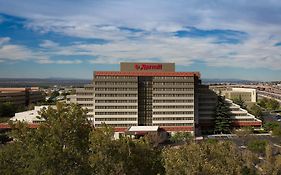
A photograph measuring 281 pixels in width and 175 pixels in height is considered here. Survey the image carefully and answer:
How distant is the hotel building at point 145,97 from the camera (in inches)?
3243

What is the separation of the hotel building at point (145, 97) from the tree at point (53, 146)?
55.1 m

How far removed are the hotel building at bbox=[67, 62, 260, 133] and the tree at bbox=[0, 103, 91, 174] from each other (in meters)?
55.1

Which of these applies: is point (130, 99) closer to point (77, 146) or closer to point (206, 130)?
point (206, 130)

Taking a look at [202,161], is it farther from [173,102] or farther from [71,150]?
[173,102]

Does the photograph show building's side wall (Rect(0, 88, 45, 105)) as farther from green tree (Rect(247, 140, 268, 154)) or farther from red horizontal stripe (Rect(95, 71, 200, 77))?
green tree (Rect(247, 140, 268, 154))

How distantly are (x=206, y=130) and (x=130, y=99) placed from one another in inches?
866

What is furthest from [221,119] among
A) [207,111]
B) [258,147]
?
[258,147]

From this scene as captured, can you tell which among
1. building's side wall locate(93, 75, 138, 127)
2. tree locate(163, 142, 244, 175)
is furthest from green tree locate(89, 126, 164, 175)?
building's side wall locate(93, 75, 138, 127)

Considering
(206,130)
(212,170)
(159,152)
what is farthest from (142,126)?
(212,170)

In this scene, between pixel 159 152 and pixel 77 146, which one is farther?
pixel 159 152

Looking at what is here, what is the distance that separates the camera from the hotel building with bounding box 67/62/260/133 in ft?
270

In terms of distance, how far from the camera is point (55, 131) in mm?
25516

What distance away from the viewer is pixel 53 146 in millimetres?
24188

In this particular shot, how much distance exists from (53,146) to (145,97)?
60514mm
